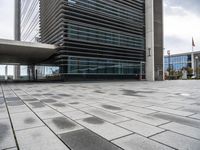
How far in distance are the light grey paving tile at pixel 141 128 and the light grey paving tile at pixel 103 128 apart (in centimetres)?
25

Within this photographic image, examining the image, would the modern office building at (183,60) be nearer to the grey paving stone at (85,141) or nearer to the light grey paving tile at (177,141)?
the light grey paving tile at (177,141)

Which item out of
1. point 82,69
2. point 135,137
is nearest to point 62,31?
point 82,69

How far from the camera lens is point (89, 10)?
104 ft

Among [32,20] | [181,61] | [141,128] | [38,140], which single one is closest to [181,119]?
[141,128]

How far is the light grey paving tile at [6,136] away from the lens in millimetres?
3043

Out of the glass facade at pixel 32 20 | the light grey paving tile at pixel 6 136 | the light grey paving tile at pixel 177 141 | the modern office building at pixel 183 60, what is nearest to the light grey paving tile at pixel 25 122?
the light grey paving tile at pixel 6 136

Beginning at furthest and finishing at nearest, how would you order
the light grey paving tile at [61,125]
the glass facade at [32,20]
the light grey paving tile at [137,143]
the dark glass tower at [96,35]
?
the glass facade at [32,20] < the dark glass tower at [96,35] < the light grey paving tile at [61,125] < the light grey paving tile at [137,143]

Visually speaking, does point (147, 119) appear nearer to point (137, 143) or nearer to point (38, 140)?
point (137, 143)

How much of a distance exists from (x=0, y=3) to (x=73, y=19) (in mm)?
62610

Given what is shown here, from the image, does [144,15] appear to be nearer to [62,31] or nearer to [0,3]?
[62,31]

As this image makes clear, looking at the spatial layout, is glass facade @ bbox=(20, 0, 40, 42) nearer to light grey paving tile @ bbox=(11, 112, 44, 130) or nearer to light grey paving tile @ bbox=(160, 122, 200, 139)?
light grey paving tile @ bbox=(11, 112, 44, 130)

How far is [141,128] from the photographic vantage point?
3.98 m

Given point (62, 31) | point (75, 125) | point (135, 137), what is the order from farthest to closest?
point (62, 31), point (75, 125), point (135, 137)

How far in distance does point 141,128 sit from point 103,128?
38.1 inches
